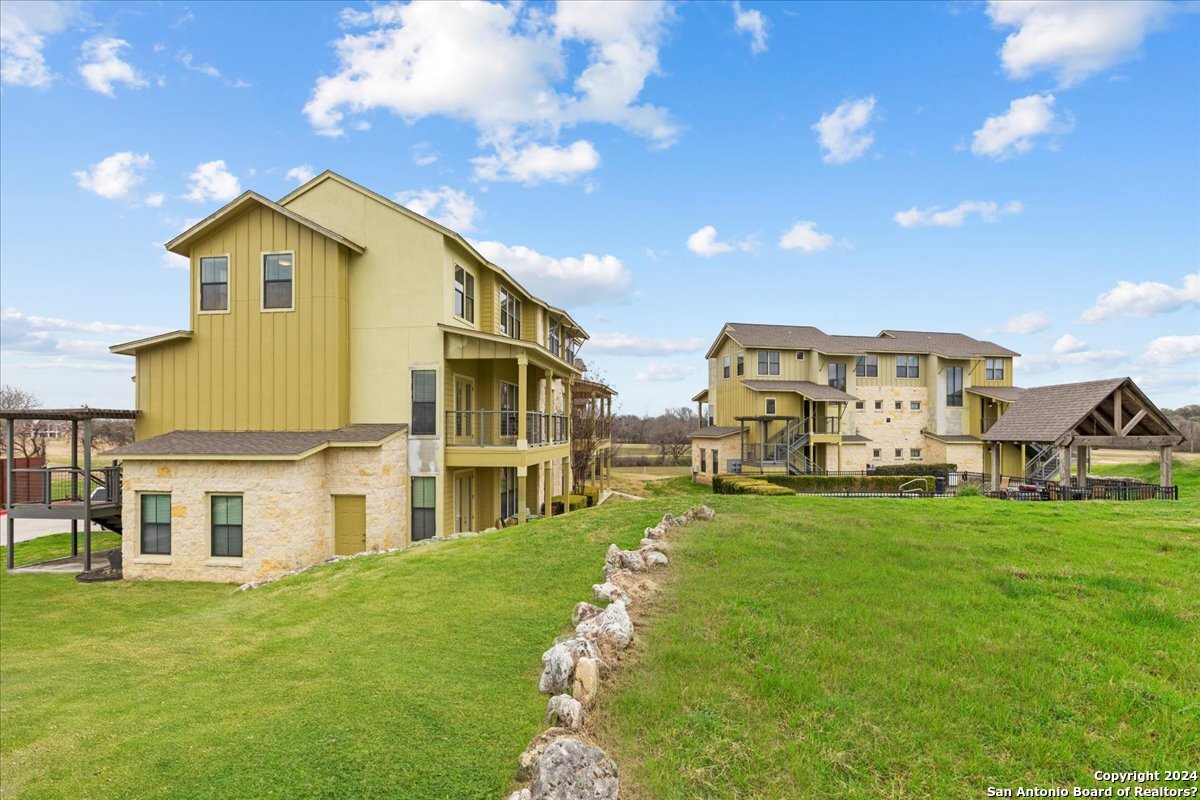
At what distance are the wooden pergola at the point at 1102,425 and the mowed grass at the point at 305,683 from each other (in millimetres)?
17135

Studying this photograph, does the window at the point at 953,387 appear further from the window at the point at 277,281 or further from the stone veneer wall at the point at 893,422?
the window at the point at 277,281

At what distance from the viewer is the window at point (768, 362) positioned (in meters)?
38.3

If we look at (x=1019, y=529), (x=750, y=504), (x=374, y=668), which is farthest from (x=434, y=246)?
(x=1019, y=529)

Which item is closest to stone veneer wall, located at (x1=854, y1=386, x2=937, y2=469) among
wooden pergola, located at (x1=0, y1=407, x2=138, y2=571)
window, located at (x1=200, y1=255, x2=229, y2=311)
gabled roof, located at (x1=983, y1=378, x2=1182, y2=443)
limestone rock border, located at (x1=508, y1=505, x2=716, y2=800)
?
gabled roof, located at (x1=983, y1=378, x2=1182, y2=443)

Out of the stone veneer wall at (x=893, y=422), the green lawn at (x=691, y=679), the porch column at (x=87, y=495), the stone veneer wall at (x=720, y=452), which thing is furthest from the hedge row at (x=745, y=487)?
the porch column at (x=87, y=495)

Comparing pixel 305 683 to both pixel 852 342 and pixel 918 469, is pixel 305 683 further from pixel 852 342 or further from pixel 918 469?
pixel 852 342

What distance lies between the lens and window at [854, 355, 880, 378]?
130 ft

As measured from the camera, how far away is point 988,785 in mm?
4445

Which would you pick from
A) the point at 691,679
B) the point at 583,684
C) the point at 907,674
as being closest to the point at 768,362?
the point at 907,674

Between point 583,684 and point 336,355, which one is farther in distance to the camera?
point 336,355

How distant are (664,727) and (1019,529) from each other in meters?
11.1

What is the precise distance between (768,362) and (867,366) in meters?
7.20

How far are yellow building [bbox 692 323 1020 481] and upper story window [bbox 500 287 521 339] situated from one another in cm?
1776

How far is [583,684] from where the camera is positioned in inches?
228
